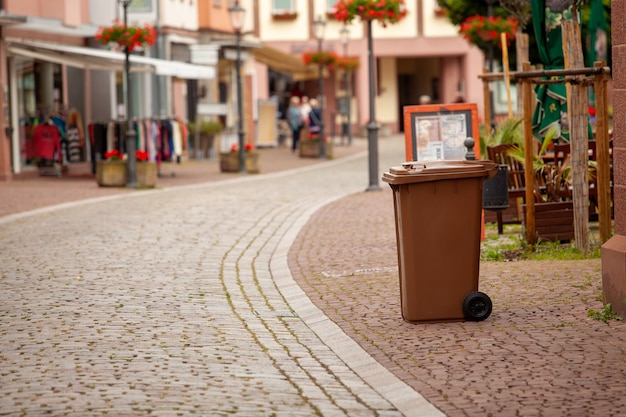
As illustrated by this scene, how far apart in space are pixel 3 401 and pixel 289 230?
32.7 ft

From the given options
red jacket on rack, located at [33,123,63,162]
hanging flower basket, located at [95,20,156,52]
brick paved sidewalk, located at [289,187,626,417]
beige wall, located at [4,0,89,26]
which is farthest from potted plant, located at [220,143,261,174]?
brick paved sidewalk, located at [289,187,626,417]

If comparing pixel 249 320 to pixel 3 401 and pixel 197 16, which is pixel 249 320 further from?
pixel 197 16

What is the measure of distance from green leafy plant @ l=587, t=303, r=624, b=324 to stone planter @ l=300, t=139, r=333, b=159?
99.1ft

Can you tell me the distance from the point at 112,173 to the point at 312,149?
14.5 m

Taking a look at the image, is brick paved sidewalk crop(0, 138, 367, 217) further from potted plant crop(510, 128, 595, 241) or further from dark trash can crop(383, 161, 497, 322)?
dark trash can crop(383, 161, 497, 322)

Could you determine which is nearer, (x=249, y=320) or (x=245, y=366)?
(x=245, y=366)

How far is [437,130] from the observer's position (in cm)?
1437

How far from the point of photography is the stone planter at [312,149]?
39469mm

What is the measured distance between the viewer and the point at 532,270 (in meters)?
11.7

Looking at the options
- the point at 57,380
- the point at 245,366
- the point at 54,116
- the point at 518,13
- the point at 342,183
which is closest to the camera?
the point at 57,380

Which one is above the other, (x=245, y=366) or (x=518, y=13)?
(x=518, y=13)

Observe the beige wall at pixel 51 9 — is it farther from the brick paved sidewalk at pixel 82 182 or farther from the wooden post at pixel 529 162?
the wooden post at pixel 529 162

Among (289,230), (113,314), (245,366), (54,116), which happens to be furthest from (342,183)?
(245,366)

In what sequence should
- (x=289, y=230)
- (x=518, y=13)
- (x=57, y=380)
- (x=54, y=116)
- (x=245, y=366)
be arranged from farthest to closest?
(x=54, y=116) → (x=518, y=13) → (x=289, y=230) → (x=245, y=366) → (x=57, y=380)
